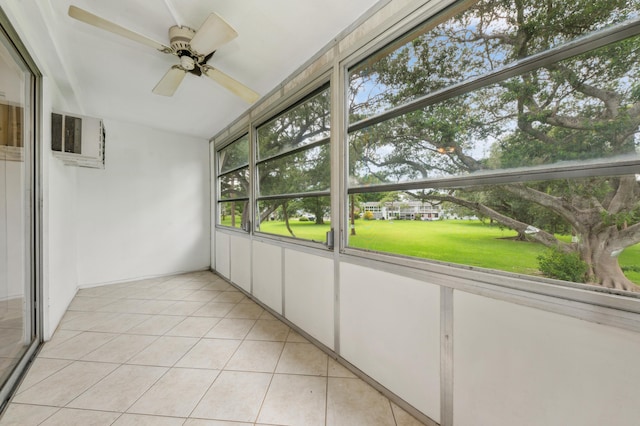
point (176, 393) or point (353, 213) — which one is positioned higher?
point (353, 213)

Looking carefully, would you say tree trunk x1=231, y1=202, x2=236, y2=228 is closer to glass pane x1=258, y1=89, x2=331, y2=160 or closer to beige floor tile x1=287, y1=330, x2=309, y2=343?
glass pane x1=258, y1=89, x2=331, y2=160

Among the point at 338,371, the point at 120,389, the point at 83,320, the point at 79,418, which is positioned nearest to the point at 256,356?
the point at 338,371

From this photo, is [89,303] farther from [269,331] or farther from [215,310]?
[269,331]

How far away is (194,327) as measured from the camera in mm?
2717

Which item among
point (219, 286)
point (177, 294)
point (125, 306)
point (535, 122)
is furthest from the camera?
point (219, 286)

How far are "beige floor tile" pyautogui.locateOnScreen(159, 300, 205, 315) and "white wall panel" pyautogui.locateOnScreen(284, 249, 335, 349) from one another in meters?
1.44

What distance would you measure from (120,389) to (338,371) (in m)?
1.74

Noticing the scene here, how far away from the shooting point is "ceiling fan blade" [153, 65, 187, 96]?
2209 millimetres

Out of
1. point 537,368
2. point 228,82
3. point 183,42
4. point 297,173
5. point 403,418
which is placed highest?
point 183,42

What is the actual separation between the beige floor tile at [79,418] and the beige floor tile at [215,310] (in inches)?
57.7

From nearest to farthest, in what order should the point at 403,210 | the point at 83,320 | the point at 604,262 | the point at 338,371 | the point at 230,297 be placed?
1. the point at 604,262
2. the point at 403,210
3. the point at 338,371
4. the point at 83,320
5. the point at 230,297

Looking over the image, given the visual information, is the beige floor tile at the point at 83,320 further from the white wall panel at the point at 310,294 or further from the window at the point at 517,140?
the window at the point at 517,140

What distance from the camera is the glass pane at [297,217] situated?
2.44 meters

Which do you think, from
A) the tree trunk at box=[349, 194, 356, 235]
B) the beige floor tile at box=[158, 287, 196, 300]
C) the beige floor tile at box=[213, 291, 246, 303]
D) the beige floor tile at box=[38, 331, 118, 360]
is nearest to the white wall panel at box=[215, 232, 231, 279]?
the beige floor tile at box=[213, 291, 246, 303]
